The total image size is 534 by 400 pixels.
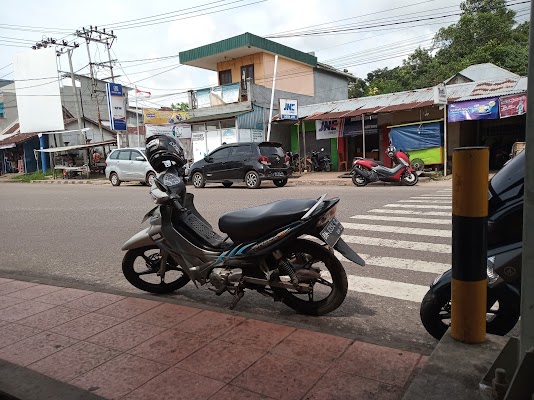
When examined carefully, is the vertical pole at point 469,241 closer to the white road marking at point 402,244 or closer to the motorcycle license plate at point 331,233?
the motorcycle license plate at point 331,233

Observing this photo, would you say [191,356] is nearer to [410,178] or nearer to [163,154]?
[163,154]

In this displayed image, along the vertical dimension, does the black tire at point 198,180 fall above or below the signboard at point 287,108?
below

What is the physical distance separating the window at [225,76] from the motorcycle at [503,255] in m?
25.0

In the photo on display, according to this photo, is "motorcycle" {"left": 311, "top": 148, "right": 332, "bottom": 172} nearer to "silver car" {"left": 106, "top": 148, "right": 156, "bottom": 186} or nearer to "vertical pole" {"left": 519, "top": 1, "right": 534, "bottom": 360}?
"silver car" {"left": 106, "top": 148, "right": 156, "bottom": 186}

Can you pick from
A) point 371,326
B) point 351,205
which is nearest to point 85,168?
point 351,205

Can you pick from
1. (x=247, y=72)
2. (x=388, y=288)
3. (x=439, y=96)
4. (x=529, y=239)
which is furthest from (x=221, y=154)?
(x=529, y=239)

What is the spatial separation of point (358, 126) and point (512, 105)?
21.7 ft

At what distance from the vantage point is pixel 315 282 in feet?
11.9

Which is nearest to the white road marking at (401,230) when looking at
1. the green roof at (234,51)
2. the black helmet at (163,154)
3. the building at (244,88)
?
the black helmet at (163,154)

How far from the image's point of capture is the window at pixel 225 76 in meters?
26.4

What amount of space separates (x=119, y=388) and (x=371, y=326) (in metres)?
2.04

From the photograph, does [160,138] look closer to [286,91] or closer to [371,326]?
[371,326]

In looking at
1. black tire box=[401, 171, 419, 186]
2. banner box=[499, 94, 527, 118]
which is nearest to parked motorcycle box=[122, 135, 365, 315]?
black tire box=[401, 171, 419, 186]

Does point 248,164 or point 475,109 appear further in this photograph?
point 475,109
